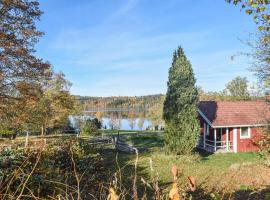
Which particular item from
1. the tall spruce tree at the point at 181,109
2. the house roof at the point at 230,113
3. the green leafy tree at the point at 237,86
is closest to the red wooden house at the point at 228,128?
the house roof at the point at 230,113

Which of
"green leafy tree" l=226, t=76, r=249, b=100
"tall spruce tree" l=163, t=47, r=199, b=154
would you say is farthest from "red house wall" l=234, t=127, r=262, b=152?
"green leafy tree" l=226, t=76, r=249, b=100

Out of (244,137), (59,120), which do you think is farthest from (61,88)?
(244,137)

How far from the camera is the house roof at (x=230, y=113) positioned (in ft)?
88.0

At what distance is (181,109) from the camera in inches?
824

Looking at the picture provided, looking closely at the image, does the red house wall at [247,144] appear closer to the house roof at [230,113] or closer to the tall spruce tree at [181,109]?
the house roof at [230,113]

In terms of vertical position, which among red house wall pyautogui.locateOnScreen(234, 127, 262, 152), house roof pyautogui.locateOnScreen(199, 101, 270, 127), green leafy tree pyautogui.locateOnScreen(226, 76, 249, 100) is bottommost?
red house wall pyautogui.locateOnScreen(234, 127, 262, 152)

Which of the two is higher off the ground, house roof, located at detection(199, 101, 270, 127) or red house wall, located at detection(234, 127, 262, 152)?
house roof, located at detection(199, 101, 270, 127)

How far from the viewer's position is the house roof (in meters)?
26.8

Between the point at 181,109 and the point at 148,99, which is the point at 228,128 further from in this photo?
the point at 148,99

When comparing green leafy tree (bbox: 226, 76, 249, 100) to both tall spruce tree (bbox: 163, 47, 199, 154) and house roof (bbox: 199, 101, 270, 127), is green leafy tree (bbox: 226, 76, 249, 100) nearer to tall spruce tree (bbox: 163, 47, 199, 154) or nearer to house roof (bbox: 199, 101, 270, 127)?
house roof (bbox: 199, 101, 270, 127)

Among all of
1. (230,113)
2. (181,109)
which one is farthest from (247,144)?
(181,109)

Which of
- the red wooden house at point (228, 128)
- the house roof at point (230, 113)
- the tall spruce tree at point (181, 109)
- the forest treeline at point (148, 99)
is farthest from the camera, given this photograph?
the forest treeline at point (148, 99)

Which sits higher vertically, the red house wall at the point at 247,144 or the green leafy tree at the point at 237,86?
the green leafy tree at the point at 237,86

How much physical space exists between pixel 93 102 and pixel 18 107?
10431 cm
